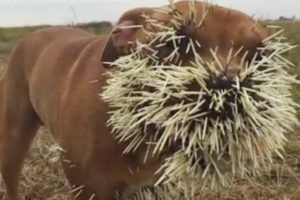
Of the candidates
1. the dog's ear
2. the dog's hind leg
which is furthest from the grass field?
the dog's ear

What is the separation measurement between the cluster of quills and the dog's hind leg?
2.27 meters

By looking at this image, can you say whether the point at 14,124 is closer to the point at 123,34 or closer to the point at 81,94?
the point at 81,94

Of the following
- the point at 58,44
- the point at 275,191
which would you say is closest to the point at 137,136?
the point at 58,44

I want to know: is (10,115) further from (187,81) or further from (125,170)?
(187,81)

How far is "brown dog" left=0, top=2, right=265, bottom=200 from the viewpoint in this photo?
120 inches

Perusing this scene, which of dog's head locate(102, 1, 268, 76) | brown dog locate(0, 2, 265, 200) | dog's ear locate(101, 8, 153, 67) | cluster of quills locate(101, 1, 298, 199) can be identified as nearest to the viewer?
cluster of quills locate(101, 1, 298, 199)

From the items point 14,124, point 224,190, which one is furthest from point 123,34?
point 14,124

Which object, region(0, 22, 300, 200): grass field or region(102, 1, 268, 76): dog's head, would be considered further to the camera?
region(0, 22, 300, 200): grass field

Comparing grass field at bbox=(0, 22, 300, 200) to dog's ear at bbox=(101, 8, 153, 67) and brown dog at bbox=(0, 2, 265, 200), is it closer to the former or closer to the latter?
brown dog at bbox=(0, 2, 265, 200)

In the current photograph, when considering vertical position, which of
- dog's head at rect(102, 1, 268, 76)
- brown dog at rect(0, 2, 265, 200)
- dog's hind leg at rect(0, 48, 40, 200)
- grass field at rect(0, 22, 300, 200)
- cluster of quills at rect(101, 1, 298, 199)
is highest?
dog's head at rect(102, 1, 268, 76)

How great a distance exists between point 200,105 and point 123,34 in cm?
81

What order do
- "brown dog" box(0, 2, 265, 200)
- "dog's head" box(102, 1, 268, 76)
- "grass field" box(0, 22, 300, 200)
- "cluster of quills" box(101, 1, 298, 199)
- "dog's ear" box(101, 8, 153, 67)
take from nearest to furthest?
"cluster of quills" box(101, 1, 298, 199) → "dog's head" box(102, 1, 268, 76) → "brown dog" box(0, 2, 265, 200) → "dog's ear" box(101, 8, 153, 67) → "grass field" box(0, 22, 300, 200)

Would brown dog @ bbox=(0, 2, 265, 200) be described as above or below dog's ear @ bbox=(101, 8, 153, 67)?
below

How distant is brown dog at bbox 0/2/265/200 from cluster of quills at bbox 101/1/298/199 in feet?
0.22
